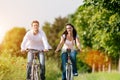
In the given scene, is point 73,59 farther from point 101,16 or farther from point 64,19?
point 64,19

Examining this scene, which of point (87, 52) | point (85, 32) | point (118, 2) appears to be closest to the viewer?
point (118, 2)

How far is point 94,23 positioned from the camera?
142 ft

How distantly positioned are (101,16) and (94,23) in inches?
77.0

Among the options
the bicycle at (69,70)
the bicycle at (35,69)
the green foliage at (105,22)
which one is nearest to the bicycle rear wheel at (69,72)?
the bicycle at (69,70)

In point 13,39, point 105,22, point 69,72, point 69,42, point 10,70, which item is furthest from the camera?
point 13,39

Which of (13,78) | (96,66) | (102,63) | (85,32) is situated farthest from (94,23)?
(96,66)

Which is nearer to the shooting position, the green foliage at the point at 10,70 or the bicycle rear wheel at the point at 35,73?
the bicycle rear wheel at the point at 35,73

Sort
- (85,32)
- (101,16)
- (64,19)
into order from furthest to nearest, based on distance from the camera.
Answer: (64,19), (85,32), (101,16)

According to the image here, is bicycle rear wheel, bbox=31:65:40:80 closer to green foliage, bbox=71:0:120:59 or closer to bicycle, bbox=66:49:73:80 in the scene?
bicycle, bbox=66:49:73:80

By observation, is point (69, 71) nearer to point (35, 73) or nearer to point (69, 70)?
point (69, 70)

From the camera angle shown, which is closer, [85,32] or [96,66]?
[85,32]

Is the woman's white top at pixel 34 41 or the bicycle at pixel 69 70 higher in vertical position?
the woman's white top at pixel 34 41

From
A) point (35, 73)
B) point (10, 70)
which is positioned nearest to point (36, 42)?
point (35, 73)

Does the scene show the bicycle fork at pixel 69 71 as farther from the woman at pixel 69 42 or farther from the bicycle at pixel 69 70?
the woman at pixel 69 42
